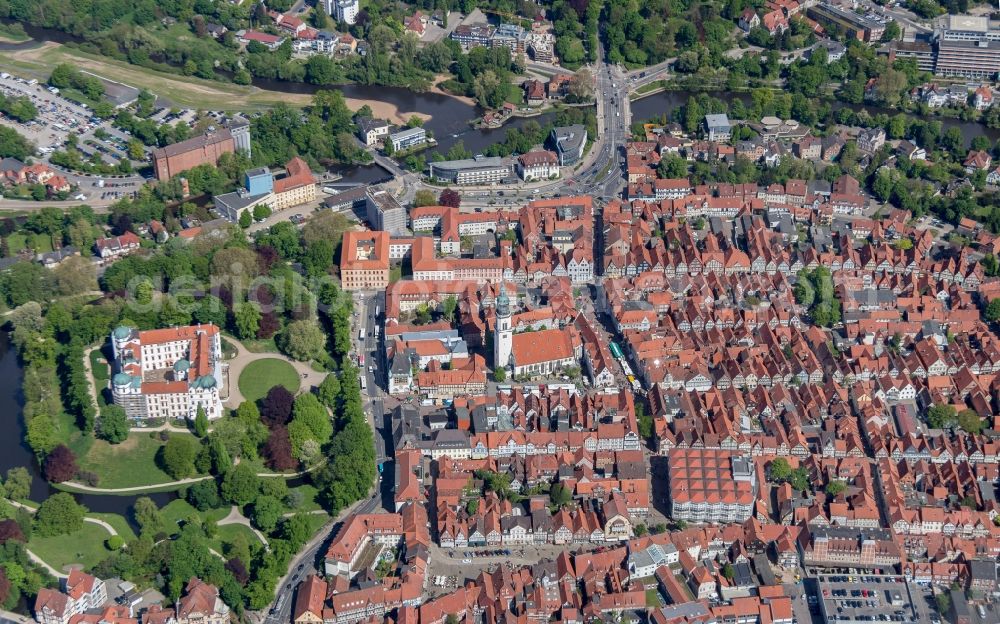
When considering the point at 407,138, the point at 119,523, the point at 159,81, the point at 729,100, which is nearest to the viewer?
the point at 119,523

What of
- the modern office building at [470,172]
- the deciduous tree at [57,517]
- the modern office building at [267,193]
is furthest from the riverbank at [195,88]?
the deciduous tree at [57,517]

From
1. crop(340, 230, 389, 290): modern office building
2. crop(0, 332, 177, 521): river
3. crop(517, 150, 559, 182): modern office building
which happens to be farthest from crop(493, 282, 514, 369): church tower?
crop(517, 150, 559, 182): modern office building

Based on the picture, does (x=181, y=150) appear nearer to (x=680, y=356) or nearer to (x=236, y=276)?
(x=236, y=276)

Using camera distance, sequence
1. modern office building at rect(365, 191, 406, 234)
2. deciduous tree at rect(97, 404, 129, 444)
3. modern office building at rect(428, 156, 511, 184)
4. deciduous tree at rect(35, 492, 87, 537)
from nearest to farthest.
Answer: deciduous tree at rect(35, 492, 87, 537) < deciduous tree at rect(97, 404, 129, 444) < modern office building at rect(365, 191, 406, 234) < modern office building at rect(428, 156, 511, 184)

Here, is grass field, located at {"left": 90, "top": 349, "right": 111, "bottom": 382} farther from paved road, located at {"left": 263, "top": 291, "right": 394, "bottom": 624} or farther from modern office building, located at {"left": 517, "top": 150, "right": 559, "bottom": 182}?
modern office building, located at {"left": 517, "top": 150, "right": 559, "bottom": 182}

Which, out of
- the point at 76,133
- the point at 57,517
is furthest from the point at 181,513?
the point at 76,133

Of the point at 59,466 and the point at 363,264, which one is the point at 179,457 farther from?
the point at 363,264

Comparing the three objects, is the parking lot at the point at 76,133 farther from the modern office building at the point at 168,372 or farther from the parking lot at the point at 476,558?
the parking lot at the point at 476,558
